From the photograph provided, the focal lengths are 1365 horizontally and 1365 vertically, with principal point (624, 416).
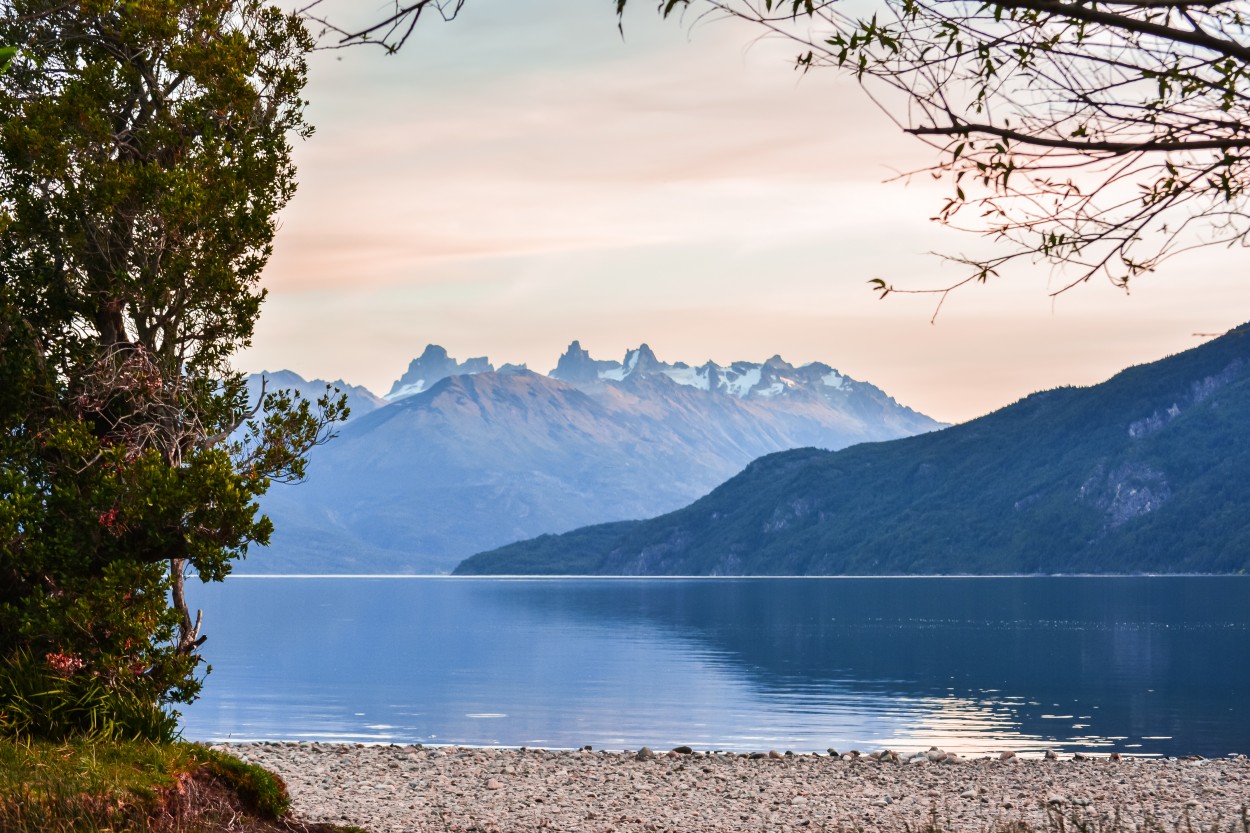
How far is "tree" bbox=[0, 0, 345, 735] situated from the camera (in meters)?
19.8

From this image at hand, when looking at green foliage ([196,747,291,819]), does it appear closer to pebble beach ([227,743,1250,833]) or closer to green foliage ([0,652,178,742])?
green foliage ([0,652,178,742])

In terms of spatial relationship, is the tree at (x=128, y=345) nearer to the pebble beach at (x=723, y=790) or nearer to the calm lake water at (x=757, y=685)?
the pebble beach at (x=723, y=790)

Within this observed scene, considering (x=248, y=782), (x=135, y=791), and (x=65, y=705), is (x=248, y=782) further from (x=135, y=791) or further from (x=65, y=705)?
(x=65, y=705)

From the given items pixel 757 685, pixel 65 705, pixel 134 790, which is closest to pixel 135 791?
pixel 134 790

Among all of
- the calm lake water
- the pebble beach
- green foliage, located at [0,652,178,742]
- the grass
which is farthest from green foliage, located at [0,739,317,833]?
the calm lake water

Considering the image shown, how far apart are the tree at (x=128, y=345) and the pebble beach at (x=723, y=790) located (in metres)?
5.69

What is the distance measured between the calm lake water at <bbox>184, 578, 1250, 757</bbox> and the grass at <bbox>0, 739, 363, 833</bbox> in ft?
116

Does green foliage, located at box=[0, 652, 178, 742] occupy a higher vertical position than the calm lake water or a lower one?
higher

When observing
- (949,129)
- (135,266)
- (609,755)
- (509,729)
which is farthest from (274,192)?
(509,729)

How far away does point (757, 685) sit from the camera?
82.4 meters

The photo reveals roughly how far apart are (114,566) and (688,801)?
14058 mm

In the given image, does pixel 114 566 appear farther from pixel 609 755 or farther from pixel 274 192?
pixel 609 755

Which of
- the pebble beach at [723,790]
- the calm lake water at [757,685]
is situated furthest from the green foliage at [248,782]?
the calm lake water at [757,685]

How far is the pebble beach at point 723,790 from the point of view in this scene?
25.6 m
